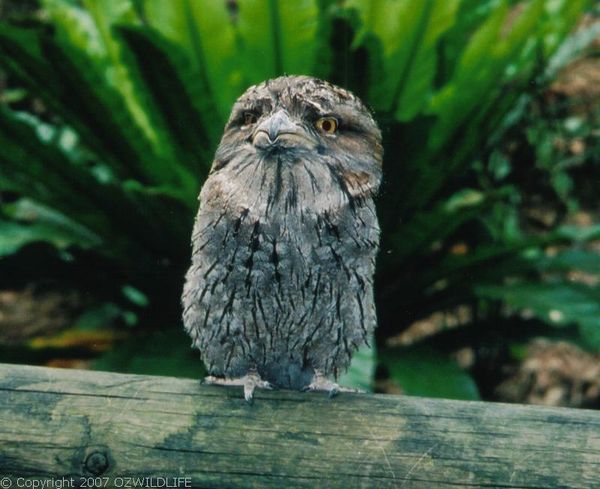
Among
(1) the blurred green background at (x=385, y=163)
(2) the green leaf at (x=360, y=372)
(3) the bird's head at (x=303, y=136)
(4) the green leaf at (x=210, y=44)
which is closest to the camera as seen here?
(3) the bird's head at (x=303, y=136)

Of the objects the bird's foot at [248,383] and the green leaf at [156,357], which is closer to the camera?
the bird's foot at [248,383]

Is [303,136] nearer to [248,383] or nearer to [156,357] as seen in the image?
[248,383]

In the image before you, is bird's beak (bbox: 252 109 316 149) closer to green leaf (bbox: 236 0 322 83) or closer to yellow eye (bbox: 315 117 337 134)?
yellow eye (bbox: 315 117 337 134)

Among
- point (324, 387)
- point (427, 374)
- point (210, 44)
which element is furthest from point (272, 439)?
point (210, 44)

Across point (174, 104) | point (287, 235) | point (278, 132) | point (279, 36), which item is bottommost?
point (287, 235)

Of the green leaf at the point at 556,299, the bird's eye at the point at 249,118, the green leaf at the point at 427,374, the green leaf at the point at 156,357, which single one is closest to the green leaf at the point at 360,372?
the green leaf at the point at 427,374

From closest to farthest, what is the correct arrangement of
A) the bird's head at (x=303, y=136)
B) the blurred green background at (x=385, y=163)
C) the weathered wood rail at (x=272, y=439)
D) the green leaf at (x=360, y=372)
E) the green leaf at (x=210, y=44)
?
the weathered wood rail at (x=272, y=439) < the bird's head at (x=303, y=136) < the green leaf at (x=360, y=372) < the blurred green background at (x=385, y=163) < the green leaf at (x=210, y=44)

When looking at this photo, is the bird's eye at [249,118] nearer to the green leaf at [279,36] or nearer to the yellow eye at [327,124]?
the yellow eye at [327,124]
